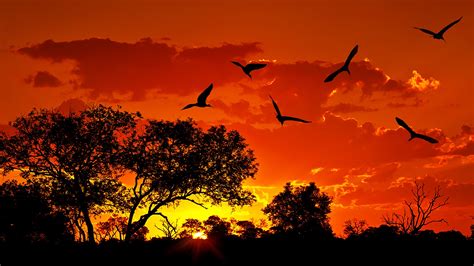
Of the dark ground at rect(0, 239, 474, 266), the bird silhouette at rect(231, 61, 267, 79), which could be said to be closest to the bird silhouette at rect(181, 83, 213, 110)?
the bird silhouette at rect(231, 61, 267, 79)

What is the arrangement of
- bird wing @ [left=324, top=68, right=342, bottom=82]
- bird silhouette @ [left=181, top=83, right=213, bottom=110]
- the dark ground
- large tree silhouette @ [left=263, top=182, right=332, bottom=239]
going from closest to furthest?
bird wing @ [left=324, top=68, right=342, bottom=82]
bird silhouette @ [left=181, top=83, right=213, bottom=110]
the dark ground
large tree silhouette @ [left=263, top=182, right=332, bottom=239]

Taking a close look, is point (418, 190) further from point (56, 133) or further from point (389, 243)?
point (56, 133)

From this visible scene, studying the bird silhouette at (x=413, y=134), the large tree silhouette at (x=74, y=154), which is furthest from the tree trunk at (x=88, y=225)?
the bird silhouette at (x=413, y=134)

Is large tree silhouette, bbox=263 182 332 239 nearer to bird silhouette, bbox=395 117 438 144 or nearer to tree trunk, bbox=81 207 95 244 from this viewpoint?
tree trunk, bbox=81 207 95 244

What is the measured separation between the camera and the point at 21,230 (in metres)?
81.6

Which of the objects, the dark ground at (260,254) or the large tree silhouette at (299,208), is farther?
the large tree silhouette at (299,208)

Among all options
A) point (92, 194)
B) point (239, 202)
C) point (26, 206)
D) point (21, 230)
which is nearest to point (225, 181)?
point (239, 202)

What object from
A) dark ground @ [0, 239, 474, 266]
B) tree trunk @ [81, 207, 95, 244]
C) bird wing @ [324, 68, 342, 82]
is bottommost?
dark ground @ [0, 239, 474, 266]

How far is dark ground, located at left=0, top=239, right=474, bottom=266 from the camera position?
2961 cm

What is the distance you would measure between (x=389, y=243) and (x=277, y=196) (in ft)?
243

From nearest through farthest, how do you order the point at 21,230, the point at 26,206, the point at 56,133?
1. the point at 56,133
2. the point at 26,206
3. the point at 21,230

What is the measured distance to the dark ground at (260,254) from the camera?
29609 millimetres

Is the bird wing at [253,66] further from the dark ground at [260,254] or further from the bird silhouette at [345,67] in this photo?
the dark ground at [260,254]

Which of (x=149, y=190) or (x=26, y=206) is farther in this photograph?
(x=26, y=206)
